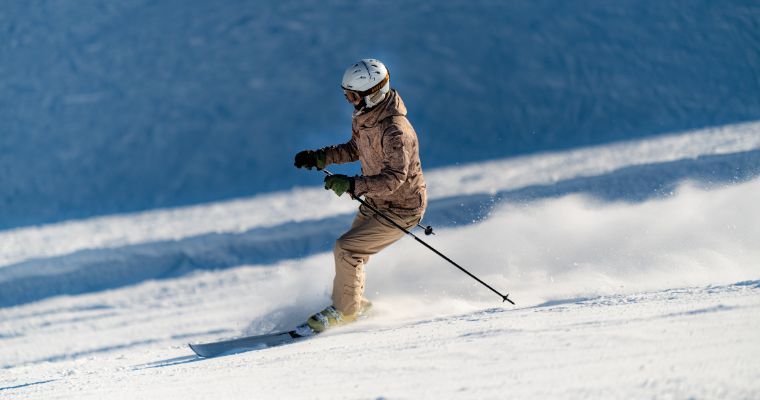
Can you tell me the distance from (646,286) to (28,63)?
307 inches

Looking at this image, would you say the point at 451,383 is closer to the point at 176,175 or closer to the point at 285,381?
the point at 285,381

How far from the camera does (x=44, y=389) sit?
3535 millimetres

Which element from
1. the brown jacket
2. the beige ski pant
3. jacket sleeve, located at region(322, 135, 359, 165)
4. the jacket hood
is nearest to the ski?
the beige ski pant

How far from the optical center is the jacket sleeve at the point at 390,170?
3781mm

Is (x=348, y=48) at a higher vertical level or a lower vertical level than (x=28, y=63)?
lower

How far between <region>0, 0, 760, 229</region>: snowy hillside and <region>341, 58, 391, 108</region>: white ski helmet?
310 cm

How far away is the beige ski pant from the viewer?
4.23 meters

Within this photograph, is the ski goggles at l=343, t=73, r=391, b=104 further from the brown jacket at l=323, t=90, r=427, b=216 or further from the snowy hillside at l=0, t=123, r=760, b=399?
the snowy hillside at l=0, t=123, r=760, b=399

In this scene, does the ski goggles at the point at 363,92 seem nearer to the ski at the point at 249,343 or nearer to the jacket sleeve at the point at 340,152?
the jacket sleeve at the point at 340,152

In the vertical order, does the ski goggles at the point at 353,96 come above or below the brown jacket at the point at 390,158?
above

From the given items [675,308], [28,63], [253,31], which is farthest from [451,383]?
[28,63]

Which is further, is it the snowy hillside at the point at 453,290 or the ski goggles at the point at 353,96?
the ski goggles at the point at 353,96

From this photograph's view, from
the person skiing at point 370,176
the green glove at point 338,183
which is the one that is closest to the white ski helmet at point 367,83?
the person skiing at point 370,176

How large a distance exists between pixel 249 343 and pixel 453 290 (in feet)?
5.02
